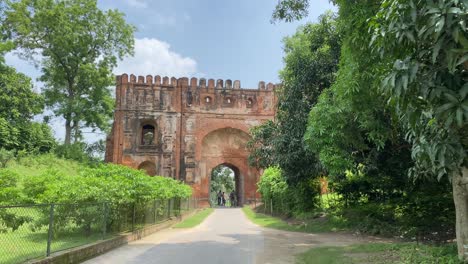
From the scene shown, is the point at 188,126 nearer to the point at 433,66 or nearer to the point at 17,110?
the point at 17,110

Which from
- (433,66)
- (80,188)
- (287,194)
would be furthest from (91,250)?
(287,194)

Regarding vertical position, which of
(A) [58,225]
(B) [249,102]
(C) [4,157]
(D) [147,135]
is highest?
(B) [249,102]

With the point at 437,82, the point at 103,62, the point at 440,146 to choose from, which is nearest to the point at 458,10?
the point at 437,82

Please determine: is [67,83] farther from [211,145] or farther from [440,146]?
[440,146]

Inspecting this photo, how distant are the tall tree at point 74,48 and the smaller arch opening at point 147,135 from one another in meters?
4.06

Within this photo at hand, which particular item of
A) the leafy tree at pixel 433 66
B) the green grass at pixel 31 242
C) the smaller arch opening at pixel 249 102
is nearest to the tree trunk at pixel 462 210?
the leafy tree at pixel 433 66

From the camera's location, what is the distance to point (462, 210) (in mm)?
5863

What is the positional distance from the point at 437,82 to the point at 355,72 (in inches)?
156

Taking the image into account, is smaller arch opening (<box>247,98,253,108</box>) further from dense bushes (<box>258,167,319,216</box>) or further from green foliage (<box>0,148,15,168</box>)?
green foliage (<box>0,148,15,168</box>)

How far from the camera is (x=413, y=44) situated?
3.49 meters

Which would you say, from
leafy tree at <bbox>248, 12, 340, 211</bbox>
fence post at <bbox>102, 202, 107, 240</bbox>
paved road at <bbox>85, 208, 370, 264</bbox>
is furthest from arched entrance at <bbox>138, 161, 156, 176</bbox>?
fence post at <bbox>102, 202, 107, 240</bbox>

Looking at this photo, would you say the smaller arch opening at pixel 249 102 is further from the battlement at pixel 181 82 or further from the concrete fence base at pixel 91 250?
the concrete fence base at pixel 91 250

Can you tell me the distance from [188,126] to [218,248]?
2156cm

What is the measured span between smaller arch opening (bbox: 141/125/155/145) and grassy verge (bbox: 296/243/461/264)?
77.1 ft
